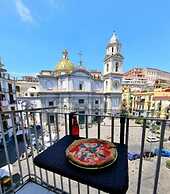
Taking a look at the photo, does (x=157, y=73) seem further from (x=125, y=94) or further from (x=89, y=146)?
(x=89, y=146)

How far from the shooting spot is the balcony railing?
1.28 m

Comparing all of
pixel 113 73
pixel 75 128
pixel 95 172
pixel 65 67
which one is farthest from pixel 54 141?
pixel 65 67

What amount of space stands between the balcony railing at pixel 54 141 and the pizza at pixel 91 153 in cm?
25

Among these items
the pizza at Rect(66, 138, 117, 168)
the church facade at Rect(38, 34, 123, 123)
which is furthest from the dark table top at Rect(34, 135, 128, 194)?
the church facade at Rect(38, 34, 123, 123)

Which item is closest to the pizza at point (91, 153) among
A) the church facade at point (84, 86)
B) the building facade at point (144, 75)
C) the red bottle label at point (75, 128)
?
the red bottle label at point (75, 128)

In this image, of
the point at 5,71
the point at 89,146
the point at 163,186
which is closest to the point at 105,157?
the point at 89,146

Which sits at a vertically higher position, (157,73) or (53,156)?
(157,73)

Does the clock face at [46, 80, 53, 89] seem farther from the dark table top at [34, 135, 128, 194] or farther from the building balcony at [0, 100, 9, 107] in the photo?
the dark table top at [34, 135, 128, 194]

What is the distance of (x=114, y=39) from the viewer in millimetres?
18109

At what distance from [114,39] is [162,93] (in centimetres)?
1163

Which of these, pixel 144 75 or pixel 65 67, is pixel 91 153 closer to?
pixel 65 67

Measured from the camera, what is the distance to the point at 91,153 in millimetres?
1118

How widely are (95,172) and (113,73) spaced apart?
18.1 meters

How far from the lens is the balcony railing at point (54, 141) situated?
128 centimetres
